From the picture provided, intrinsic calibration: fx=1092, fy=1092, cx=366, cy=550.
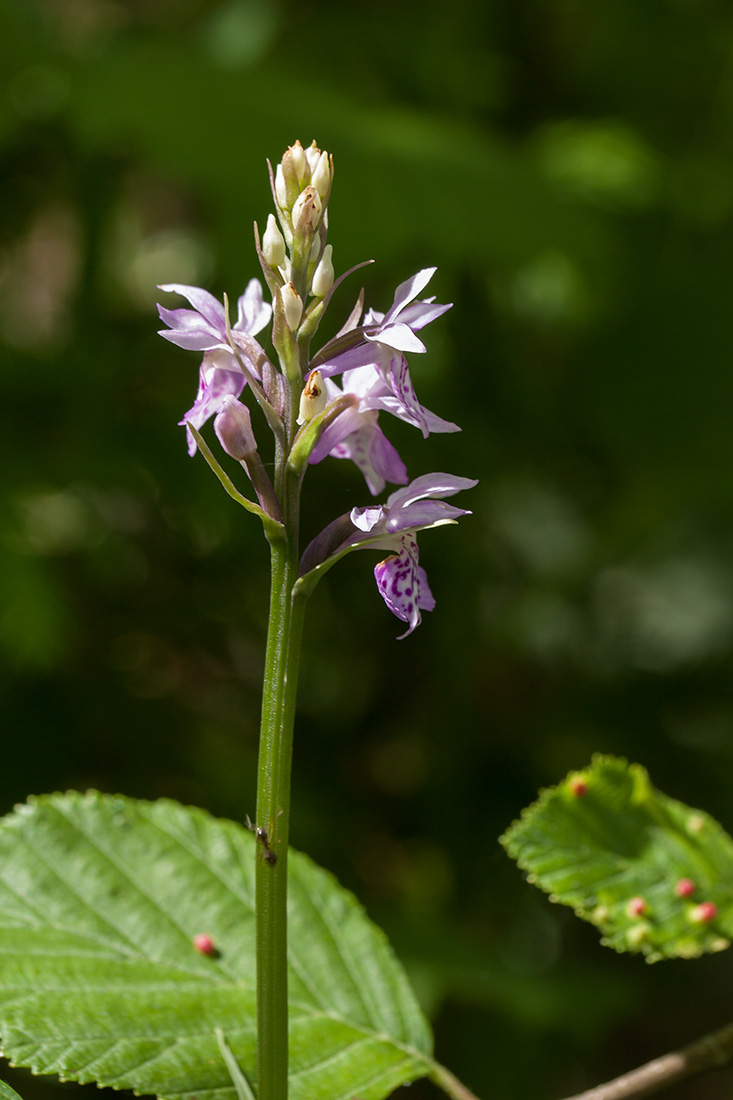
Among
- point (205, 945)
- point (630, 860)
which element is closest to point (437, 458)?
point (630, 860)

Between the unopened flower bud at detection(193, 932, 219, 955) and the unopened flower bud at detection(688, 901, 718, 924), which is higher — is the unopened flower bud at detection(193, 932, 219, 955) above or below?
below

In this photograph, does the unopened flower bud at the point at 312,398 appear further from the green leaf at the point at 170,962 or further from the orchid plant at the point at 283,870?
the green leaf at the point at 170,962

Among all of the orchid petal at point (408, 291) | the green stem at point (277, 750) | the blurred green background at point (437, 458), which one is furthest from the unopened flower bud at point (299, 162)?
the blurred green background at point (437, 458)

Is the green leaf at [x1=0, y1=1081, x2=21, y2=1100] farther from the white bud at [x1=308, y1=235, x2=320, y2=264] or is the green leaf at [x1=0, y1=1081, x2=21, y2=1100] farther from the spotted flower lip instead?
the white bud at [x1=308, y1=235, x2=320, y2=264]

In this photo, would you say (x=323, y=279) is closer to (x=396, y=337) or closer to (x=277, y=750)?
(x=396, y=337)

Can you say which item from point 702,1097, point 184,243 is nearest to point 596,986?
point 702,1097

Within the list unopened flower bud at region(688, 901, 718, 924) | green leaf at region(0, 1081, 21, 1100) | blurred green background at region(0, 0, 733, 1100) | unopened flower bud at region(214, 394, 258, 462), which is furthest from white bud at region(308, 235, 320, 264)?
blurred green background at region(0, 0, 733, 1100)

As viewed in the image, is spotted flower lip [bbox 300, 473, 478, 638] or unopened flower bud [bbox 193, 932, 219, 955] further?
unopened flower bud [bbox 193, 932, 219, 955]
